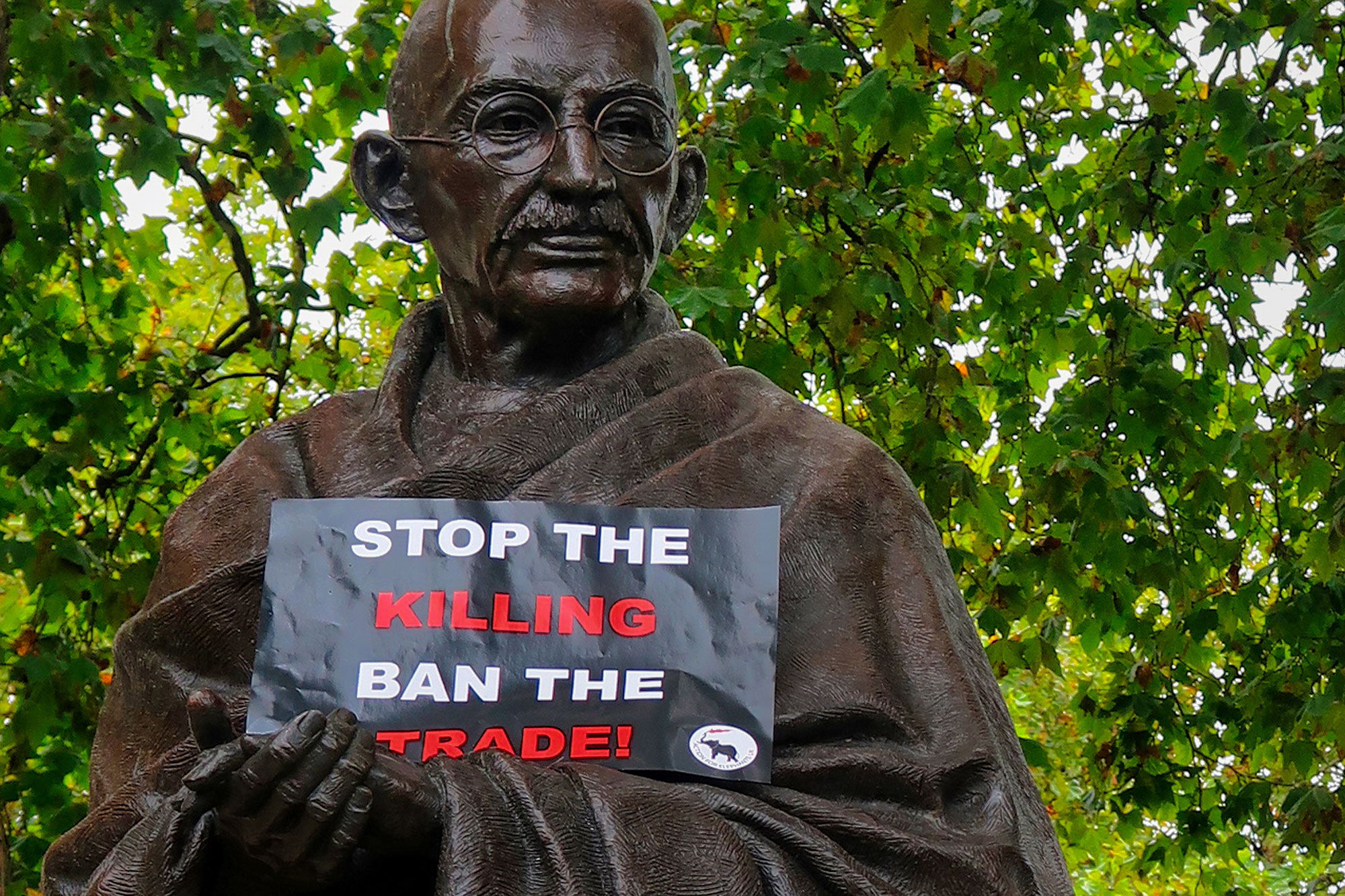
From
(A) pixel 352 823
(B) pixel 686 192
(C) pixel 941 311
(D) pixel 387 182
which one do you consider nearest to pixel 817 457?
(B) pixel 686 192

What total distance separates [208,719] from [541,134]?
3.52 feet

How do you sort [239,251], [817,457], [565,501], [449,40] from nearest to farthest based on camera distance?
[565,501] < [817,457] < [449,40] < [239,251]

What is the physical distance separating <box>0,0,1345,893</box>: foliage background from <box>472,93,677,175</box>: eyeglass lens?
3789 millimetres

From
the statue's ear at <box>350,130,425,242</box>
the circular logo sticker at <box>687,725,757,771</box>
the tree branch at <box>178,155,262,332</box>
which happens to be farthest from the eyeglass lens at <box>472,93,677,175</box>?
the tree branch at <box>178,155,262,332</box>

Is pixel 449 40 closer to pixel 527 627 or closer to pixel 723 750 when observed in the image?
pixel 527 627

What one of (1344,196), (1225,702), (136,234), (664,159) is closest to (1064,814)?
(1225,702)

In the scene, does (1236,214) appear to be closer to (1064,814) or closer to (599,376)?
(1064,814)

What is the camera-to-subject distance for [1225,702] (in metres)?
8.39

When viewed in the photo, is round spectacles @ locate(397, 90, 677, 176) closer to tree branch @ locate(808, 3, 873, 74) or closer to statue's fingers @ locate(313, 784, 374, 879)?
statue's fingers @ locate(313, 784, 374, 879)

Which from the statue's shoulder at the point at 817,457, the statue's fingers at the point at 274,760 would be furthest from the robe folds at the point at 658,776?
the statue's fingers at the point at 274,760

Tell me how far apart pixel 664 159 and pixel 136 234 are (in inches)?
206

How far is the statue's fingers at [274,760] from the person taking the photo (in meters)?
2.37

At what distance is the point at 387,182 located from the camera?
336 cm

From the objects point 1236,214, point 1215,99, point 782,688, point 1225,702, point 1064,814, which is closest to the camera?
point 782,688
